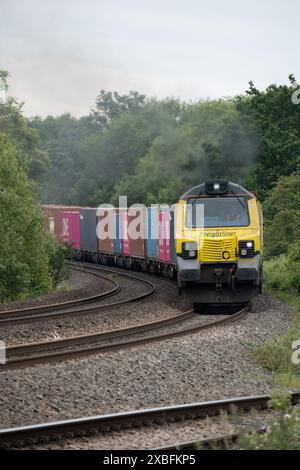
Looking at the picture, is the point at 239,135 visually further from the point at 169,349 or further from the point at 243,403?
the point at 243,403

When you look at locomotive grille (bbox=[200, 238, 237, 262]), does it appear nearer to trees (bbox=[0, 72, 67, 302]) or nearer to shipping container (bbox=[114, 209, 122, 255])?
trees (bbox=[0, 72, 67, 302])

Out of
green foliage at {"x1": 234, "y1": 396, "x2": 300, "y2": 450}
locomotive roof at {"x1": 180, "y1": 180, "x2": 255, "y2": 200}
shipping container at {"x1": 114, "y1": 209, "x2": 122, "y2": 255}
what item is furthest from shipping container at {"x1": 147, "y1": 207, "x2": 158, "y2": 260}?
green foliage at {"x1": 234, "y1": 396, "x2": 300, "y2": 450}

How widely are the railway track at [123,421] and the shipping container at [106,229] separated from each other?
26.0m

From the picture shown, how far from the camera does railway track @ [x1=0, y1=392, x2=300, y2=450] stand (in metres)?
8.01

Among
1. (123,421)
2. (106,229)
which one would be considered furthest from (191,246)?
(106,229)

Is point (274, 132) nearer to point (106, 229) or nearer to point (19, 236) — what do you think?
point (106, 229)

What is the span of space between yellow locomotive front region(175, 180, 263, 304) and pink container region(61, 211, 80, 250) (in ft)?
73.1

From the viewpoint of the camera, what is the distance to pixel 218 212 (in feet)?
65.6

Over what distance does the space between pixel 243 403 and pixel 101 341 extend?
5.31m

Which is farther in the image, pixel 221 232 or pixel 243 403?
pixel 221 232

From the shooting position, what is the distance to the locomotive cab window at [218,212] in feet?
65.0

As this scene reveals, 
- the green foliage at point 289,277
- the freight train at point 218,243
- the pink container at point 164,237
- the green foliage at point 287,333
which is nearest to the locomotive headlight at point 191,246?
the freight train at point 218,243
